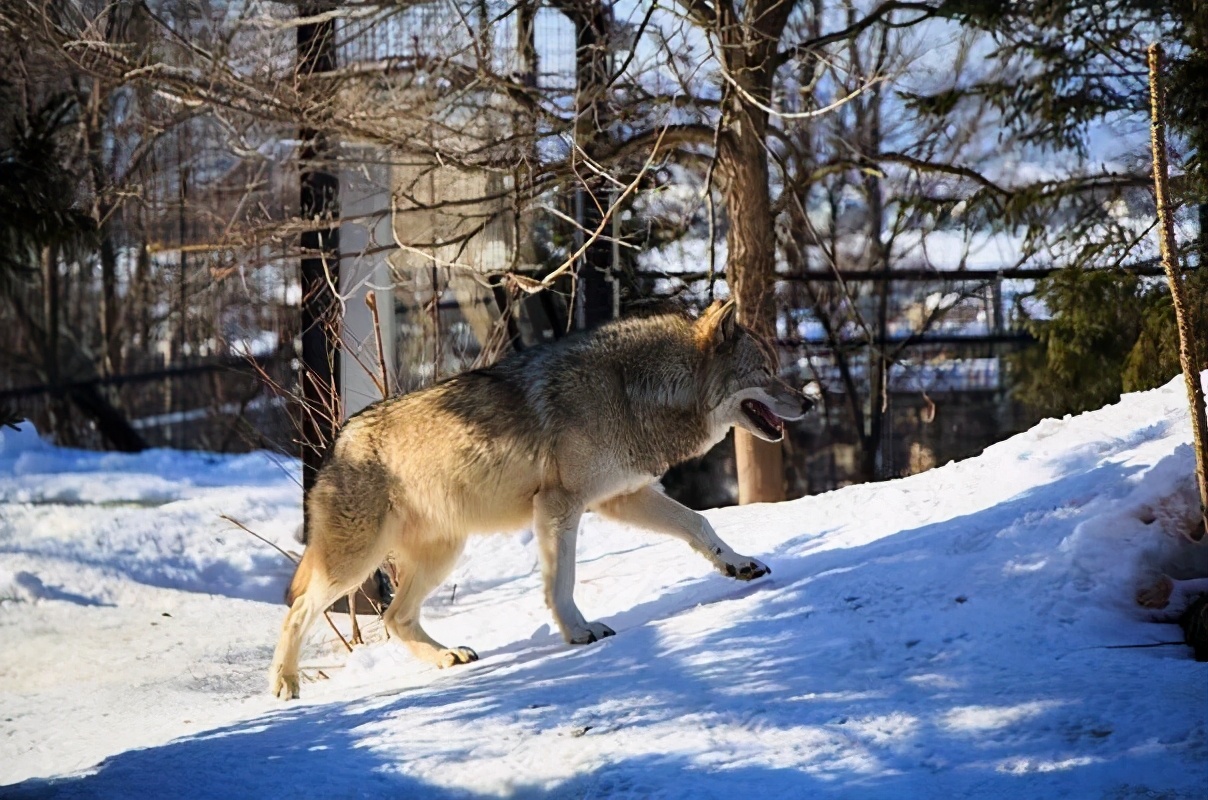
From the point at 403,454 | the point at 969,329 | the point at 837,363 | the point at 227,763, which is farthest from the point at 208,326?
the point at 227,763

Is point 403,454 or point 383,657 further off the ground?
point 403,454

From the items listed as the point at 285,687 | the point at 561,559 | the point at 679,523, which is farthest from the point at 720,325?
the point at 285,687

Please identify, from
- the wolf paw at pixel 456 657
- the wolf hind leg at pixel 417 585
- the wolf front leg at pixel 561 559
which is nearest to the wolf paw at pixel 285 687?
the wolf hind leg at pixel 417 585

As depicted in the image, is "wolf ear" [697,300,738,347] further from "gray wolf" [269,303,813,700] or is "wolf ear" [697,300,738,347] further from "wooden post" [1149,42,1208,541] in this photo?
"wooden post" [1149,42,1208,541]

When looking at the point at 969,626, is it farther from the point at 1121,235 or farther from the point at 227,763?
the point at 1121,235

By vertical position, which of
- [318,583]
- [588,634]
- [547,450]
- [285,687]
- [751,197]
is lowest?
[285,687]

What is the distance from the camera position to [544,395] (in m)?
6.24

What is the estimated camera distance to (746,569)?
614 centimetres

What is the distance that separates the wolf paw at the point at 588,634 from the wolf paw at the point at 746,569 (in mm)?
704

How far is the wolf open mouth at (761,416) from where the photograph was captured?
6434mm

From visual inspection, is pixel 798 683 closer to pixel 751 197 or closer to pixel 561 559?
pixel 561 559

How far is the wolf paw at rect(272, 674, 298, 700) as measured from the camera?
6.25 m

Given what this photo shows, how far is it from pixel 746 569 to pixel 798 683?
1.58 meters

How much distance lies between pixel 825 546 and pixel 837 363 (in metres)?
7.03
